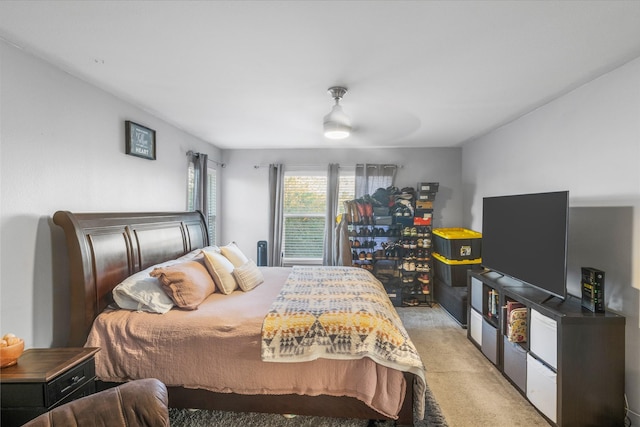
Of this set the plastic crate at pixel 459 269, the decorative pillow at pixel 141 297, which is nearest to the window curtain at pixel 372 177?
the plastic crate at pixel 459 269

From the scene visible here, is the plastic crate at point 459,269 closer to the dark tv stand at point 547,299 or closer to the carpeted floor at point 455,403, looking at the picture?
the carpeted floor at point 455,403

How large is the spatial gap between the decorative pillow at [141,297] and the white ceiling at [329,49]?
1.53 meters

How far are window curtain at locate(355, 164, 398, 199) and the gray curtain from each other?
2.27 metres

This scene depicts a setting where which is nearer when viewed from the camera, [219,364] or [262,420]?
[219,364]

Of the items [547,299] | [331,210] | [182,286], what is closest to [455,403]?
[547,299]

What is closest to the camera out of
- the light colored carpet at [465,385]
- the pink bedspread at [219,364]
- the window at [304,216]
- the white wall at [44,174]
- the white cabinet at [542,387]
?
the white wall at [44,174]

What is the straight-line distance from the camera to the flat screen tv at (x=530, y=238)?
210 centimetres

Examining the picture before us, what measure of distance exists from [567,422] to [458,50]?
2401 mm

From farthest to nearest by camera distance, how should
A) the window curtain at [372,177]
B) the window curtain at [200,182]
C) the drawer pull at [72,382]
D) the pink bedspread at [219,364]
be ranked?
the window curtain at [372,177], the window curtain at [200,182], the pink bedspread at [219,364], the drawer pull at [72,382]

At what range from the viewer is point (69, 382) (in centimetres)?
157

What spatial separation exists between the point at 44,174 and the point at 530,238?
3.57 meters

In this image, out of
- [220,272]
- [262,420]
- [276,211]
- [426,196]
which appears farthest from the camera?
[276,211]

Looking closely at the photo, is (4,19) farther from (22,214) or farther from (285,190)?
(285,190)

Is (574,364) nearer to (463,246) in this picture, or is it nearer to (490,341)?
(490,341)
